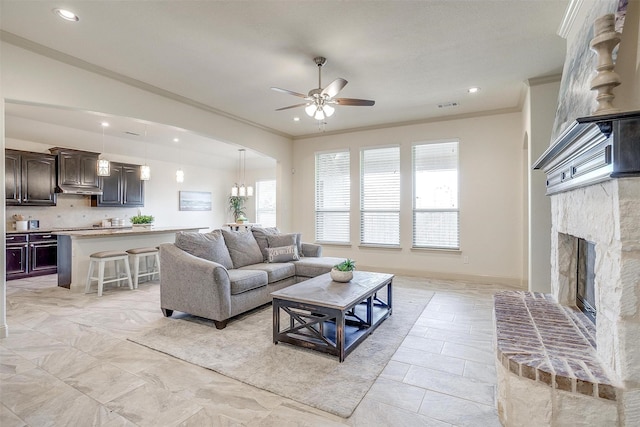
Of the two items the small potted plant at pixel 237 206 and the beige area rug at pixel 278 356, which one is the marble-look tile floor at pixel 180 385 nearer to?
the beige area rug at pixel 278 356

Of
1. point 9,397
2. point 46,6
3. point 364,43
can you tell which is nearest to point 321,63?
point 364,43

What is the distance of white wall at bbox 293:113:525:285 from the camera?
16.6ft

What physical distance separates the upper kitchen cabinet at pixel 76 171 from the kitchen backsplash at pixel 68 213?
0.42 m

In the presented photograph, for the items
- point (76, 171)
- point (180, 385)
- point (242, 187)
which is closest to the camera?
point (180, 385)

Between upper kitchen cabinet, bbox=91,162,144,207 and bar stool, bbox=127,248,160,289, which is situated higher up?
upper kitchen cabinet, bbox=91,162,144,207

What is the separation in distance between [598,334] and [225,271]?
118 inches

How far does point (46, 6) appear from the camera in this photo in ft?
8.30

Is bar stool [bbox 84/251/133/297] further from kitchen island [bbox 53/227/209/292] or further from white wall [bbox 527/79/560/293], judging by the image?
white wall [bbox 527/79/560/293]

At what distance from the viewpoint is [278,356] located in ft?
8.61

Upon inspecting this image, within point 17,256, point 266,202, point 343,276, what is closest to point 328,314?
point 343,276

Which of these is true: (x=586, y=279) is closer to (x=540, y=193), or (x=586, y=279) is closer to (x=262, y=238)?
(x=540, y=193)

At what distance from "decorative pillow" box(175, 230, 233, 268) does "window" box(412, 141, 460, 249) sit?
11.9 feet

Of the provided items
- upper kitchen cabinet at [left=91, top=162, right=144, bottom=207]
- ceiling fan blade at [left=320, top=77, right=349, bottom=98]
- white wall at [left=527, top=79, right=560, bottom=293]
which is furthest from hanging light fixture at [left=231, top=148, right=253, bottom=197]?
white wall at [left=527, top=79, right=560, bottom=293]

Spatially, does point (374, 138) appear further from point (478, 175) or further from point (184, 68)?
point (184, 68)
